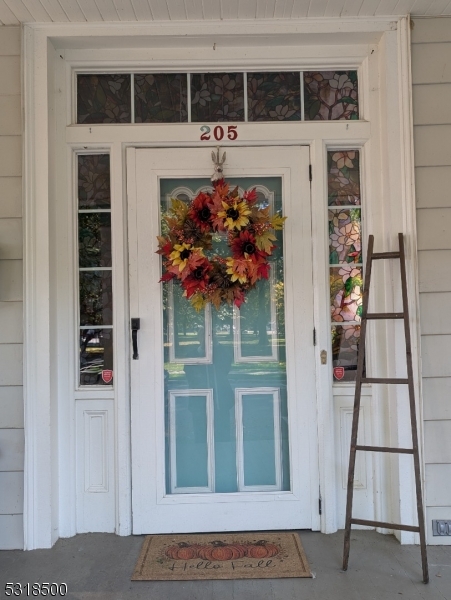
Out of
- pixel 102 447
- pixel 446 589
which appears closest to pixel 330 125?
pixel 102 447

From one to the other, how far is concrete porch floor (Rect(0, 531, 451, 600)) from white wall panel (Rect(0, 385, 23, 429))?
65cm

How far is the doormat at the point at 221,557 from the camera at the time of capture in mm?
2246

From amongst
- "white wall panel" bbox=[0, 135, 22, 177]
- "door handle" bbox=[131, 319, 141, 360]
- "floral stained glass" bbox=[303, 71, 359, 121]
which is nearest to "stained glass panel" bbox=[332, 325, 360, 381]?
"door handle" bbox=[131, 319, 141, 360]

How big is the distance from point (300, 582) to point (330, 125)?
2.30 meters

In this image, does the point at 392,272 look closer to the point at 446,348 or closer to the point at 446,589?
the point at 446,348

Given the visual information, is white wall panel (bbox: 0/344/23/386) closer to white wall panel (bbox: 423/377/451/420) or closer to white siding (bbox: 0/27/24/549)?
white siding (bbox: 0/27/24/549)

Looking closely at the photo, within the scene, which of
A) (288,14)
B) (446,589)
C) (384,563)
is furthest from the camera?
(288,14)

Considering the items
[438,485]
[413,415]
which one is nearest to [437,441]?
[438,485]

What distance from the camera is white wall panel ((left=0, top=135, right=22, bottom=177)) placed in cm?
256

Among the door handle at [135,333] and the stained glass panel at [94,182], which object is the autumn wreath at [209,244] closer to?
the door handle at [135,333]

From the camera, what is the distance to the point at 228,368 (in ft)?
8.84

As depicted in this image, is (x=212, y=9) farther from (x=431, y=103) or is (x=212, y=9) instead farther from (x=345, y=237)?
(x=345, y=237)

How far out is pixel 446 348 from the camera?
2.54 metres

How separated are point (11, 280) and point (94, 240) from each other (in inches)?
19.0
